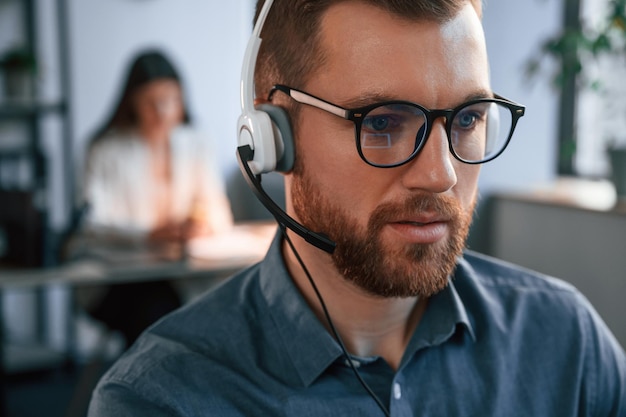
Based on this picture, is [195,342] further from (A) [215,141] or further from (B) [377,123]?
(A) [215,141]

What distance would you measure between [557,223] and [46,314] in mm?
2508

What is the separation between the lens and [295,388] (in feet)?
2.90

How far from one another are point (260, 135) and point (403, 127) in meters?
0.19

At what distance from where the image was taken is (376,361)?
0.94 meters

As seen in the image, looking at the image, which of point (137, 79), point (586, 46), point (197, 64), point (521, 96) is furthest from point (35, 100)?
point (586, 46)

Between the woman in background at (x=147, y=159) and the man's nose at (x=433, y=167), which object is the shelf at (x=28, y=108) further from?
the man's nose at (x=433, y=167)

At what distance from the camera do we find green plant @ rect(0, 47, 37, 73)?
3.09 metres

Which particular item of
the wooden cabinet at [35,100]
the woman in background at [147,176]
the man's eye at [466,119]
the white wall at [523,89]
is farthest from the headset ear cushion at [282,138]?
the wooden cabinet at [35,100]

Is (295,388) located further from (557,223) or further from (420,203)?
(557,223)

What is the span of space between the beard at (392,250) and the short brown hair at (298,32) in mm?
165

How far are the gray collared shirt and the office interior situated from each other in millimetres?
951

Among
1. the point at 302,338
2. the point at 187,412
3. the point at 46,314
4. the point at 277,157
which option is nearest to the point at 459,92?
the point at 277,157

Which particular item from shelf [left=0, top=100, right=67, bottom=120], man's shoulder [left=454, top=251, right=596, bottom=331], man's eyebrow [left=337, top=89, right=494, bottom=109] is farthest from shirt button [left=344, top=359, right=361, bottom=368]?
shelf [left=0, top=100, right=67, bottom=120]

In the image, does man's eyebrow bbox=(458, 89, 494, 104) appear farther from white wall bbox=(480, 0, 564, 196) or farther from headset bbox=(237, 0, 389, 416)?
white wall bbox=(480, 0, 564, 196)
